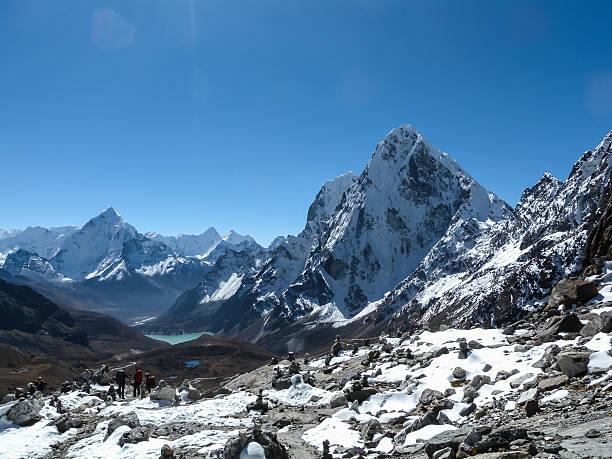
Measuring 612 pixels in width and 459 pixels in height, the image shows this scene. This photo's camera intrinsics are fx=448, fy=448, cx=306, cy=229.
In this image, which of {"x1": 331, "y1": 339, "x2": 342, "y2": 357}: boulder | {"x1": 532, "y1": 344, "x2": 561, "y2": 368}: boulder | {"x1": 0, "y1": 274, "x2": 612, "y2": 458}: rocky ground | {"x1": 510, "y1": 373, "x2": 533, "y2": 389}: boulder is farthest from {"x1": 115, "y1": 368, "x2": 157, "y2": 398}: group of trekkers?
{"x1": 532, "y1": 344, "x2": 561, "y2": 368}: boulder

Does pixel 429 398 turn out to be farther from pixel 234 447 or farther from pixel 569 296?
pixel 569 296

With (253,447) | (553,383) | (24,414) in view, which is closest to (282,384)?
(24,414)

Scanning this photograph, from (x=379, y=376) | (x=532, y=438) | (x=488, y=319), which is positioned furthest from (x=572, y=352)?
(x=488, y=319)

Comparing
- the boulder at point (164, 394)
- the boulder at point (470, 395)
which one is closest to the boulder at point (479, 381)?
the boulder at point (470, 395)

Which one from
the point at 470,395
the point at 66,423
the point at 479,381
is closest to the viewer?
the point at 470,395

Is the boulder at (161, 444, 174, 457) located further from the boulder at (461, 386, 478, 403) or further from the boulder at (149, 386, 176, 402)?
the boulder at (149, 386, 176, 402)

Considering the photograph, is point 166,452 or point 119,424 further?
point 119,424

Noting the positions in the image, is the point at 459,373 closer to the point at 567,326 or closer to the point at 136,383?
the point at 567,326
